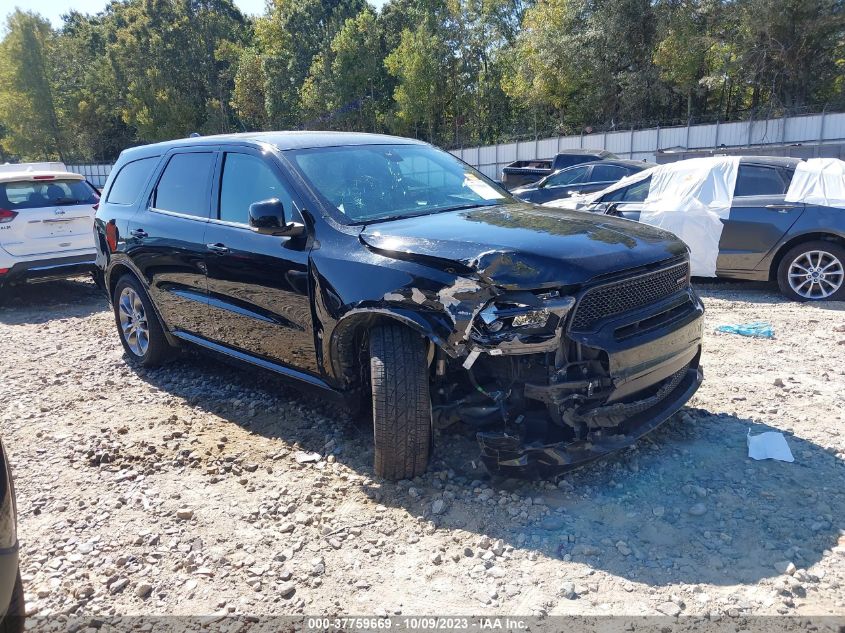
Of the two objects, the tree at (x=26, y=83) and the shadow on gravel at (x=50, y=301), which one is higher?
the tree at (x=26, y=83)

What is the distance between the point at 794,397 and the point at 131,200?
5395 millimetres

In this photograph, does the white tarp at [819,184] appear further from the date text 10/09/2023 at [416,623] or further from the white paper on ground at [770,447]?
the date text 10/09/2023 at [416,623]

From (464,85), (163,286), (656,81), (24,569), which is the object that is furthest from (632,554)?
(464,85)

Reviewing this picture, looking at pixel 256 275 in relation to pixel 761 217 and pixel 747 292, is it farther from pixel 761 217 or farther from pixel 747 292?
pixel 747 292

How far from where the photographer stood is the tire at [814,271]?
7043 millimetres

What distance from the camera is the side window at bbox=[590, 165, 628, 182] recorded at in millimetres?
12219

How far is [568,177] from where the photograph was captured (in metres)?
12.6

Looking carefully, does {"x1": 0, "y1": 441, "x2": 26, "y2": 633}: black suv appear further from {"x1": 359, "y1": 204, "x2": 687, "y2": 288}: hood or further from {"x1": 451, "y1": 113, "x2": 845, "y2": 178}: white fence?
{"x1": 451, "y1": 113, "x2": 845, "y2": 178}: white fence

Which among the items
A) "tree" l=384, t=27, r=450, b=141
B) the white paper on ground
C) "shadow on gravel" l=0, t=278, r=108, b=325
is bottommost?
"shadow on gravel" l=0, t=278, r=108, b=325

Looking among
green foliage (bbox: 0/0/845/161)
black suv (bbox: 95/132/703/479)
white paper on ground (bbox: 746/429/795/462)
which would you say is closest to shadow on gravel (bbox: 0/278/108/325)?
black suv (bbox: 95/132/703/479)

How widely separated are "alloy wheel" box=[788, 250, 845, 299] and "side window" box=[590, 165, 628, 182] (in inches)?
212

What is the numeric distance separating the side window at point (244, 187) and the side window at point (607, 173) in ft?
29.7

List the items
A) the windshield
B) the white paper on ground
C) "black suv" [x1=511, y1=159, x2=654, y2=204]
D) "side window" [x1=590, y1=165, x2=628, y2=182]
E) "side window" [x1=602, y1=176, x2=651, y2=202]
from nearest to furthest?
the white paper on ground
the windshield
"side window" [x1=602, y1=176, x2=651, y2=202]
"black suv" [x1=511, y1=159, x2=654, y2=204]
"side window" [x1=590, y1=165, x2=628, y2=182]

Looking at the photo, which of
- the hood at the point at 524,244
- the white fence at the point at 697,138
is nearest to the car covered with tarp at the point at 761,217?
the hood at the point at 524,244
